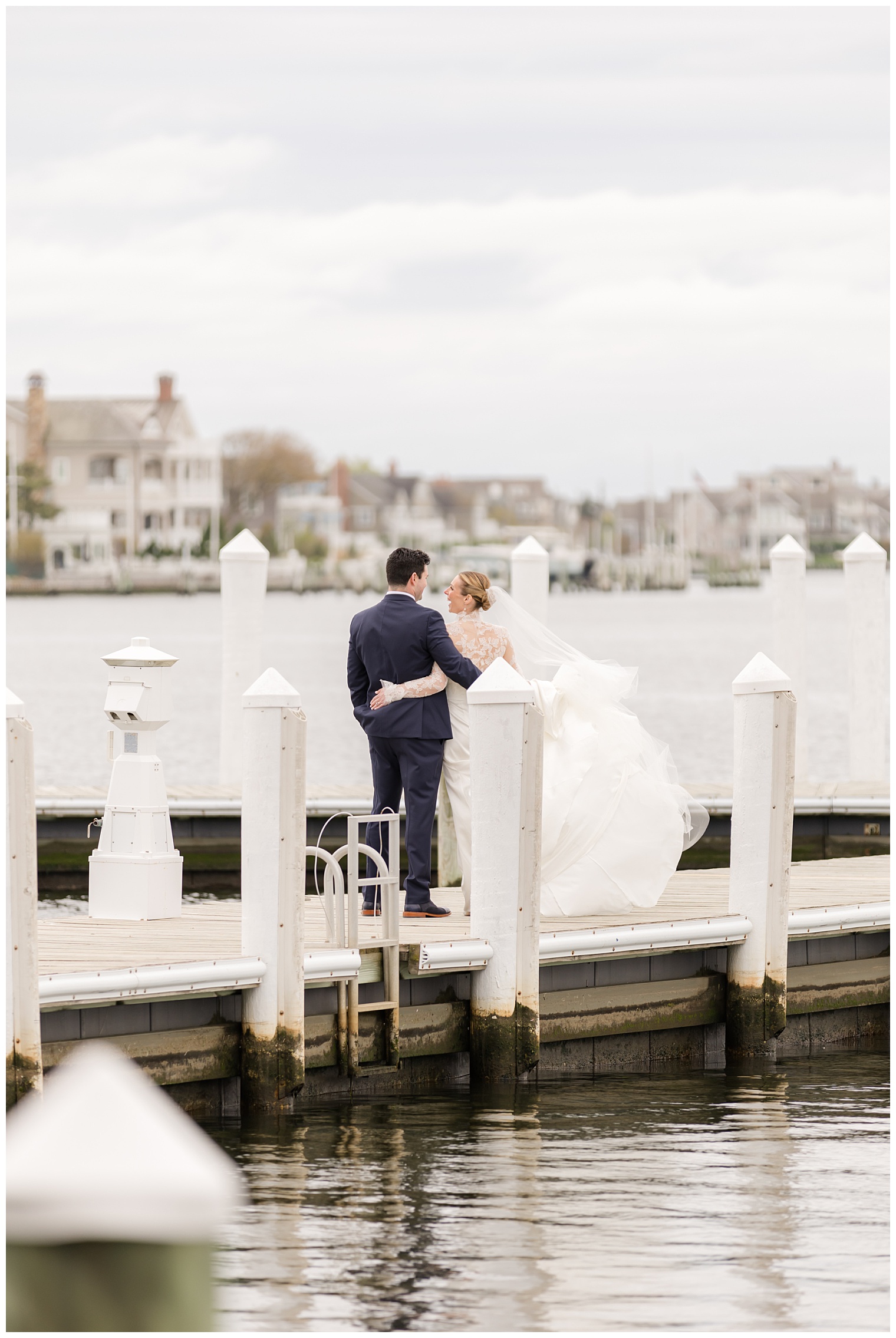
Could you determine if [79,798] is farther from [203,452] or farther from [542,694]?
[203,452]

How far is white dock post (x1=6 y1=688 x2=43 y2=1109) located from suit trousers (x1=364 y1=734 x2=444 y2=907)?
8.86 ft

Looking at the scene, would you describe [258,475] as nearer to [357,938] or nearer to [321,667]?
[321,667]

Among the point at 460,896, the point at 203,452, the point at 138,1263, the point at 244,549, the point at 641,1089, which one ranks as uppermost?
the point at 203,452

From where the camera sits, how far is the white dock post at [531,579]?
1628cm

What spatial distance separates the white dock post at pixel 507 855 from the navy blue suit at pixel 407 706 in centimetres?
75

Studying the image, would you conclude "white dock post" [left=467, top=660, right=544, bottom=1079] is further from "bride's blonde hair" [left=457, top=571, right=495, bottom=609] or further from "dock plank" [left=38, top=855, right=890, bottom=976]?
"bride's blonde hair" [left=457, top=571, right=495, bottom=609]

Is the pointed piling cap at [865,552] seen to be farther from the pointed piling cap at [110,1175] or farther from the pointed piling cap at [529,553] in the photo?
the pointed piling cap at [110,1175]

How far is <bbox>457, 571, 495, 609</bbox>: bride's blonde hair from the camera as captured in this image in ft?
32.1

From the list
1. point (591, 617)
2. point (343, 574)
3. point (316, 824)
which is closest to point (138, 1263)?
point (316, 824)

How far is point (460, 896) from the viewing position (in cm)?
1111

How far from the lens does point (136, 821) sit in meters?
9.89

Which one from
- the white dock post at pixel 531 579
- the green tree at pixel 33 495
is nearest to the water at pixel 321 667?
the white dock post at pixel 531 579

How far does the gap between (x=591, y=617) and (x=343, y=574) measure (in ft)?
108

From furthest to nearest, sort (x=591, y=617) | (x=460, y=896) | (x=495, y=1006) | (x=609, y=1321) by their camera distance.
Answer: (x=591, y=617) → (x=460, y=896) → (x=495, y=1006) → (x=609, y=1321)
